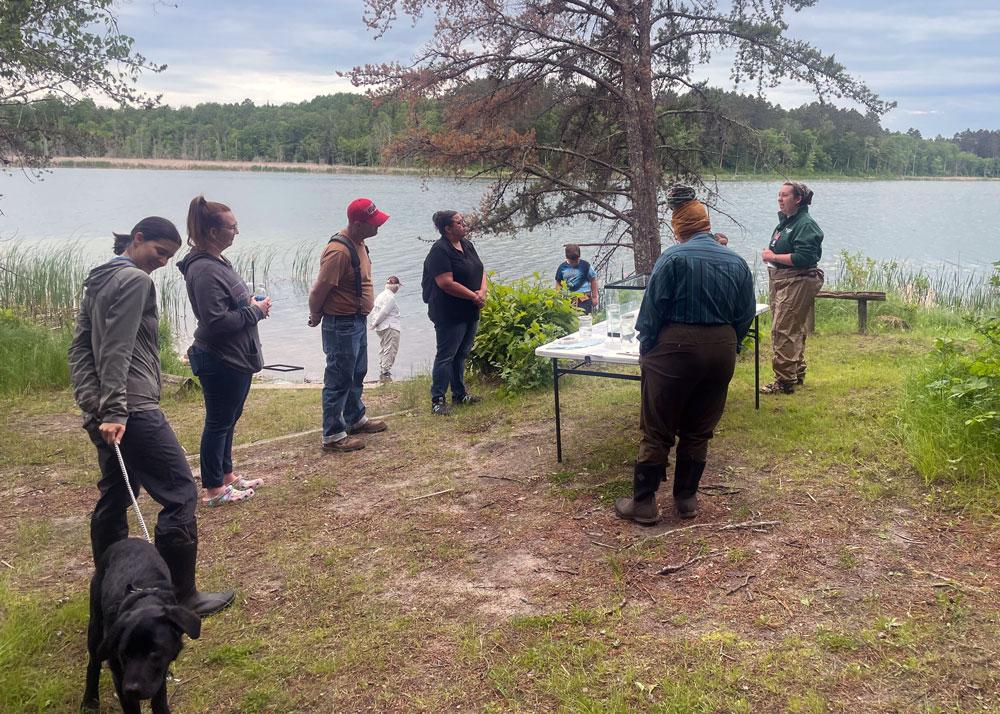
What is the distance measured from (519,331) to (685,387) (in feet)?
12.1

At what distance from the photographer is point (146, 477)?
313cm

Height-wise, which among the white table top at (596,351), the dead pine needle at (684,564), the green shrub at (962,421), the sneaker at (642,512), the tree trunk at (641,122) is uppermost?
the tree trunk at (641,122)

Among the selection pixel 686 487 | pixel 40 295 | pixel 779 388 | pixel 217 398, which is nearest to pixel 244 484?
pixel 217 398

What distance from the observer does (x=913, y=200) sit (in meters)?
44.1

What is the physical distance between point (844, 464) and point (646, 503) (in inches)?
55.8

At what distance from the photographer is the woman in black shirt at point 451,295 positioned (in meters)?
6.09

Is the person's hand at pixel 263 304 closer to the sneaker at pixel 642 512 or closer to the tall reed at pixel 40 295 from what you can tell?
the sneaker at pixel 642 512

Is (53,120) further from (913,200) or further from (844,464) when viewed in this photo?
(913,200)

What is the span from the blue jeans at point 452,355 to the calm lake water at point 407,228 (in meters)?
3.72

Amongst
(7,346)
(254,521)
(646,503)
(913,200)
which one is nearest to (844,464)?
(646,503)

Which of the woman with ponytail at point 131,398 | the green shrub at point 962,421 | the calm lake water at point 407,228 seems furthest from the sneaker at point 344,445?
the calm lake water at point 407,228

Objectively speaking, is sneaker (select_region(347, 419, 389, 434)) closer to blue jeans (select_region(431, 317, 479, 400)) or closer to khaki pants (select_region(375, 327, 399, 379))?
blue jeans (select_region(431, 317, 479, 400))

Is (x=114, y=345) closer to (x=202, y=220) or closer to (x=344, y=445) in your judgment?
(x=202, y=220)

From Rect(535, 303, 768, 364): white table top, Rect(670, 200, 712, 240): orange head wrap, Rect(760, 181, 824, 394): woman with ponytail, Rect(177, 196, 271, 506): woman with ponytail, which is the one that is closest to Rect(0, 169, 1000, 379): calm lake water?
Rect(760, 181, 824, 394): woman with ponytail
